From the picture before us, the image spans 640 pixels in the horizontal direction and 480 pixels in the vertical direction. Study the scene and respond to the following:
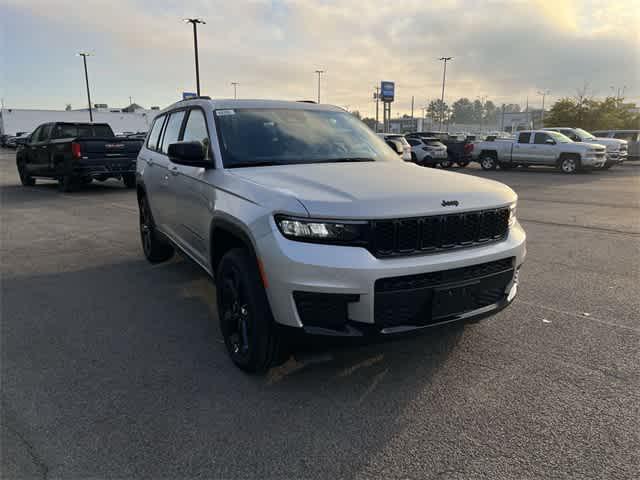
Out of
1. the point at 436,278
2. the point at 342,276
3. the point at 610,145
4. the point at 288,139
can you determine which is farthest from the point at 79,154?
the point at 610,145

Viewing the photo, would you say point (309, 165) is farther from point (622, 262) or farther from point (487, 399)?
point (622, 262)

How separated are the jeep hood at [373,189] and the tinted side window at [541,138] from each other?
18858mm

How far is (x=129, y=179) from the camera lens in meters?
14.5

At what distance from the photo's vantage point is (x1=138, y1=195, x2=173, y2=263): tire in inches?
228

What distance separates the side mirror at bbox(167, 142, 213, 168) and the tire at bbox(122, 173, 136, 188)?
10828 mm

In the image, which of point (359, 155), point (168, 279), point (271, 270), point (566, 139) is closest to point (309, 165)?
point (359, 155)

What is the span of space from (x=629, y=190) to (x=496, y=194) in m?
12.8

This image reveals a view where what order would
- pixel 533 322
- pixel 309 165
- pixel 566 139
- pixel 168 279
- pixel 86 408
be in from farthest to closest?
pixel 566 139
pixel 168 279
pixel 533 322
pixel 309 165
pixel 86 408

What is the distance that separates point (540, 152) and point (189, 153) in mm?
19779

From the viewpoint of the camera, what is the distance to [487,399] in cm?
292

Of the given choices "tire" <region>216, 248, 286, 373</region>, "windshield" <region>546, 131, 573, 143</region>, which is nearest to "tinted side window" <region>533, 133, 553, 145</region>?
"windshield" <region>546, 131, 573, 143</region>

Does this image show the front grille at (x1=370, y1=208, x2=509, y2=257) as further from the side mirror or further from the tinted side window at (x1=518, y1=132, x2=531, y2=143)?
the tinted side window at (x1=518, y1=132, x2=531, y2=143)

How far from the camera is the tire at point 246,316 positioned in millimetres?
2877

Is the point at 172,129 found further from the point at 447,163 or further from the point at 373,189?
the point at 447,163
